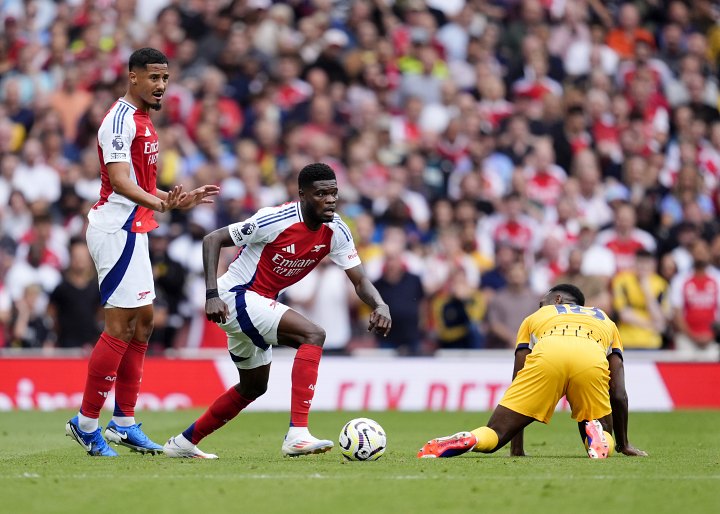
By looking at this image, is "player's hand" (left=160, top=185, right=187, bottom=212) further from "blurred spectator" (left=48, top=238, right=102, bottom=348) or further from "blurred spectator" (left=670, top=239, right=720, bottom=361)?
"blurred spectator" (left=670, top=239, right=720, bottom=361)

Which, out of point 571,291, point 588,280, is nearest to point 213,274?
point 571,291

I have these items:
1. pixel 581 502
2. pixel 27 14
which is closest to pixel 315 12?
pixel 27 14

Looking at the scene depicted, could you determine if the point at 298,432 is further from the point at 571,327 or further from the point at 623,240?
the point at 623,240

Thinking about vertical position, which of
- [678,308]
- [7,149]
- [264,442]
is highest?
[7,149]

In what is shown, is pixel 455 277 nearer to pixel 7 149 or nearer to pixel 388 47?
pixel 388 47

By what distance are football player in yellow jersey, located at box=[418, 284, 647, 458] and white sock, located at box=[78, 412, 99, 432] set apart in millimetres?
2417

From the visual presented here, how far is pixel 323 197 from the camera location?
9727mm

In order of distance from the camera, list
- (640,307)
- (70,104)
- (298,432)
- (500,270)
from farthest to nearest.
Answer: (70,104) → (500,270) → (640,307) → (298,432)

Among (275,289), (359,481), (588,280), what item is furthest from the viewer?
(588,280)

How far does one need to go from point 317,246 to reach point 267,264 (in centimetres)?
40

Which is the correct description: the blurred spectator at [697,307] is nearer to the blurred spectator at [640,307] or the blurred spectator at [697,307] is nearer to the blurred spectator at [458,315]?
the blurred spectator at [640,307]

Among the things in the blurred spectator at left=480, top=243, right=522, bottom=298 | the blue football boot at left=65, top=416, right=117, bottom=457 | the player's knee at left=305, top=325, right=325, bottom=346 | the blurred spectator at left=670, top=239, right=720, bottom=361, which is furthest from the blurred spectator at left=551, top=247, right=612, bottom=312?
the blue football boot at left=65, top=416, right=117, bottom=457

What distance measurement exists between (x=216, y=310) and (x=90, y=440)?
1495 mm

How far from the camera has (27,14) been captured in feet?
72.8
